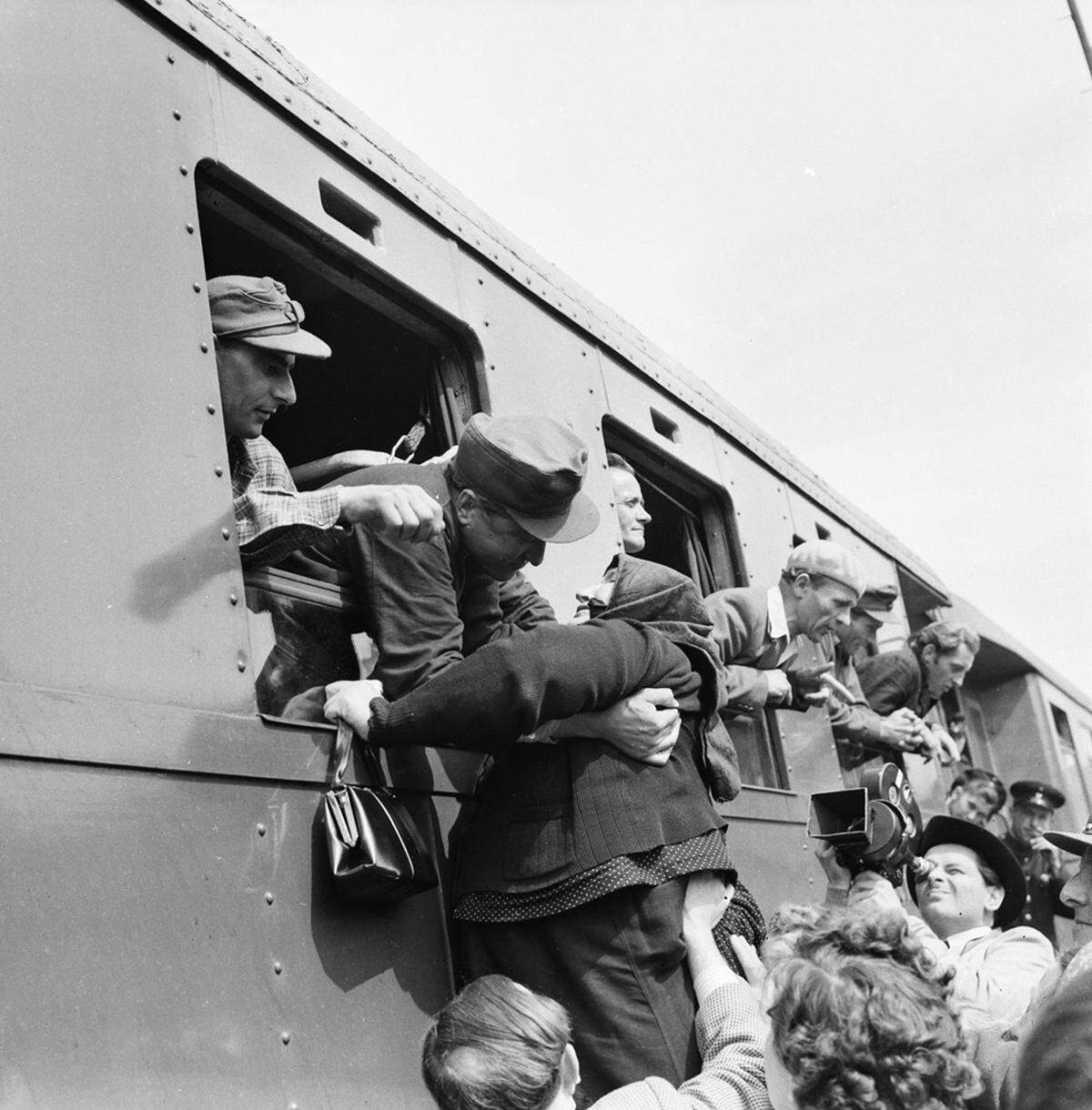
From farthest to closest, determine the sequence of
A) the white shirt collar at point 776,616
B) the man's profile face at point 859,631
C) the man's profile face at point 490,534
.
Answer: the man's profile face at point 859,631 → the white shirt collar at point 776,616 → the man's profile face at point 490,534

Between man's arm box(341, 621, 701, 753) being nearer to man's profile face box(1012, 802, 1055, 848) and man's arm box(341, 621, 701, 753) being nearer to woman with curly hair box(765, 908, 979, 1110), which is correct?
woman with curly hair box(765, 908, 979, 1110)

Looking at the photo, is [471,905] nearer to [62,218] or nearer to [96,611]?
[96,611]

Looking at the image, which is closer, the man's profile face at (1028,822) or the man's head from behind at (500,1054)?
the man's head from behind at (500,1054)

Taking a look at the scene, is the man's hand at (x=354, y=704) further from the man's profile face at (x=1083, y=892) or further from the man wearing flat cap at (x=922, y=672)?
the man wearing flat cap at (x=922, y=672)

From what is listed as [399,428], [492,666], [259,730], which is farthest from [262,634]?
[399,428]

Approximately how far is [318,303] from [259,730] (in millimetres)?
1648

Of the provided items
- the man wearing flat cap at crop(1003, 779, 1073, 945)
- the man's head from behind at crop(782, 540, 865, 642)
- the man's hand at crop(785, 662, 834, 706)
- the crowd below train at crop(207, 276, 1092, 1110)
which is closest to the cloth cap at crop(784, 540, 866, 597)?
the man's head from behind at crop(782, 540, 865, 642)

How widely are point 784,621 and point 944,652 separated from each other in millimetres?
2660

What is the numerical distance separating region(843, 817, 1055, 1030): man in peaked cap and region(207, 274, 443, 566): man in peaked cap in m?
1.73

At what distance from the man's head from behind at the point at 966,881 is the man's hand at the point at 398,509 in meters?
→ 2.30

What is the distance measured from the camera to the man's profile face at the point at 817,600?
472 cm

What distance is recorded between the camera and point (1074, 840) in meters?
3.99

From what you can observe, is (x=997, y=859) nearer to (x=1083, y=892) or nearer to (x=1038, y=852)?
(x=1083, y=892)

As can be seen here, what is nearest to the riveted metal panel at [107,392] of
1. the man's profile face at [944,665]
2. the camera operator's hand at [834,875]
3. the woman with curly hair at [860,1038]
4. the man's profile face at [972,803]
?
the woman with curly hair at [860,1038]
